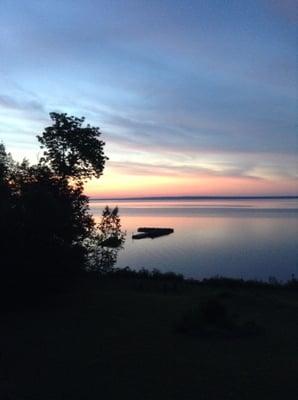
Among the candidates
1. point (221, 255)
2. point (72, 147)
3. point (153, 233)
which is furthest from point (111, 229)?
point (153, 233)

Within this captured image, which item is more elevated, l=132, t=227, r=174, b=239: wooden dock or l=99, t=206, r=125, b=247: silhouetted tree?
l=99, t=206, r=125, b=247: silhouetted tree

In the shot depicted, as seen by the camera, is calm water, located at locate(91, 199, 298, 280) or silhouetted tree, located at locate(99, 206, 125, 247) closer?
silhouetted tree, located at locate(99, 206, 125, 247)

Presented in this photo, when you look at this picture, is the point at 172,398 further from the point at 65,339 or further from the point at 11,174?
the point at 11,174

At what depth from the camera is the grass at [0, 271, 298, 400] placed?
30.6ft

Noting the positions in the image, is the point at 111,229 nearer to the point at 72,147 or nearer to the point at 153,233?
the point at 72,147

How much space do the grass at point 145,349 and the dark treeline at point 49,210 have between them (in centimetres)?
110

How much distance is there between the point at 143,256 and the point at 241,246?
935 cm

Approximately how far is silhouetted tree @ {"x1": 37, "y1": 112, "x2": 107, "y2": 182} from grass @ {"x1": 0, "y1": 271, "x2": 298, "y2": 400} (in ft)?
23.9

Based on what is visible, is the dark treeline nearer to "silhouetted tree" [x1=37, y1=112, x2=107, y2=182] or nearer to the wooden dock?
"silhouetted tree" [x1=37, y1=112, x2=107, y2=182]

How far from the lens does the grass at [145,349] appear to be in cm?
933

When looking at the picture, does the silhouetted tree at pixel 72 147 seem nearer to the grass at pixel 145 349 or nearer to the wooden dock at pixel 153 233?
the grass at pixel 145 349

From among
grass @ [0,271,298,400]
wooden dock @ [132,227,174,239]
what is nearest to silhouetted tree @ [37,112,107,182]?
grass @ [0,271,298,400]

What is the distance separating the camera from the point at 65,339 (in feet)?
42.2

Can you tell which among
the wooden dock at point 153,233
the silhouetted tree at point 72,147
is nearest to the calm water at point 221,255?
the wooden dock at point 153,233
